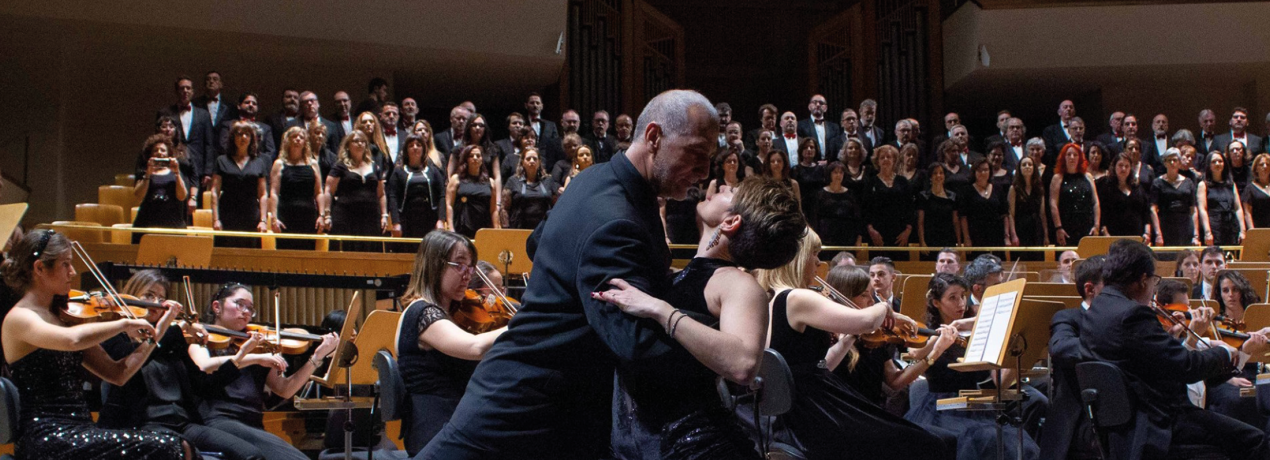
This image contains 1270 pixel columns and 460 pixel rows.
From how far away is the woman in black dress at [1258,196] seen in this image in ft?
31.5

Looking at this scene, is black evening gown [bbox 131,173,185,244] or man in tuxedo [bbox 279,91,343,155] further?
man in tuxedo [bbox 279,91,343,155]

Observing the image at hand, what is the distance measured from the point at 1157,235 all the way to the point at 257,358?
7.10 metres

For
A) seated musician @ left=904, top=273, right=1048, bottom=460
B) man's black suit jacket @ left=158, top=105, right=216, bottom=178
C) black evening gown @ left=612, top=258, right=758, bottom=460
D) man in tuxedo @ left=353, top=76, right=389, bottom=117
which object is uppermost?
man in tuxedo @ left=353, top=76, right=389, bottom=117

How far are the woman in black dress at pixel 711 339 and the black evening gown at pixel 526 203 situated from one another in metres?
6.08

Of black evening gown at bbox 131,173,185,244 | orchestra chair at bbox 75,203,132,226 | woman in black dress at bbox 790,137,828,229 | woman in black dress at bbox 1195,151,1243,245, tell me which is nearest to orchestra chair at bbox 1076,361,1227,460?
woman in black dress at bbox 790,137,828,229

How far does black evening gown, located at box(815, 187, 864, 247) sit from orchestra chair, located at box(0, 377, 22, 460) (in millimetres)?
6109

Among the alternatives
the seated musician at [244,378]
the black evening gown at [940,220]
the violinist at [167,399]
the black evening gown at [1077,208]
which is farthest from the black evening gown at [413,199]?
the black evening gown at [1077,208]

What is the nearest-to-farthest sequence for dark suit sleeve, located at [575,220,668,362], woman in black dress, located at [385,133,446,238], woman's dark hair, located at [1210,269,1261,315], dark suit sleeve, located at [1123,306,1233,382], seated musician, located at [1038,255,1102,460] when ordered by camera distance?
dark suit sleeve, located at [575,220,668,362] < dark suit sleeve, located at [1123,306,1233,382] < seated musician, located at [1038,255,1102,460] < woman's dark hair, located at [1210,269,1261,315] < woman in black dress, located at [385,133,446,238]

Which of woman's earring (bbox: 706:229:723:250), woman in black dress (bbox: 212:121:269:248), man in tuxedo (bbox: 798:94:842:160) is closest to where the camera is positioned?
woman's earring (bbox: 706:229:723:250)

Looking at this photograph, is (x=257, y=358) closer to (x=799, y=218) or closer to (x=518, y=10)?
(x=799, y=218)

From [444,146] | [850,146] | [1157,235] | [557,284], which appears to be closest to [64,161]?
[444,146]

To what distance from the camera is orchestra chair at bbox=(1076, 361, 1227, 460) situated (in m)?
4.45

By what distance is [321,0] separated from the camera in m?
11.4

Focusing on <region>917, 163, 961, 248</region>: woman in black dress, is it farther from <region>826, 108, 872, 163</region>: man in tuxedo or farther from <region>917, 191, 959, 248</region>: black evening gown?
<region>826, 108, 872, 163</region>: man in tuxedo
